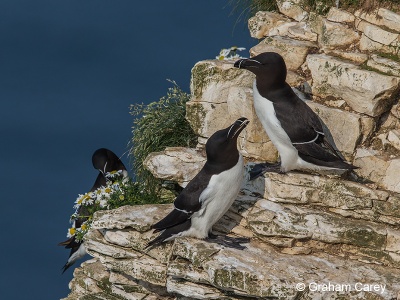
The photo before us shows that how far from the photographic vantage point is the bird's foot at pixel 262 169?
1133 centimetres

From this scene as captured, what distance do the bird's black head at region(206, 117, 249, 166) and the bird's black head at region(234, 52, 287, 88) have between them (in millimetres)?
804

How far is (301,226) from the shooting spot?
10.8 m

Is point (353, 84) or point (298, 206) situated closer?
point (298, 206)

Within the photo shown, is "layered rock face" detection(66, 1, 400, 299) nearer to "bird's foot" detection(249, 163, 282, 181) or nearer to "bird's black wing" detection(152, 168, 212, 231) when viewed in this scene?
"bird's foot" detection(249, 163, 282, 181)

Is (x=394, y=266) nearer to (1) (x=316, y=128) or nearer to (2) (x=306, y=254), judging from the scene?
(2) (x=306, y=254)

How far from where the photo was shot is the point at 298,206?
11.1 m

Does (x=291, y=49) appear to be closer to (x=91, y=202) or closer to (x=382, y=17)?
(x=382, y=17)

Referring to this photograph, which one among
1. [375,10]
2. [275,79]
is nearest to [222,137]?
[275,79]

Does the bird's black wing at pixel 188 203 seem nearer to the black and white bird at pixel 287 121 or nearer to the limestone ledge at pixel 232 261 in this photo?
the limestone ledge at pixel 232 261

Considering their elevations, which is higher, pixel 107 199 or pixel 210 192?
pixel 107 199

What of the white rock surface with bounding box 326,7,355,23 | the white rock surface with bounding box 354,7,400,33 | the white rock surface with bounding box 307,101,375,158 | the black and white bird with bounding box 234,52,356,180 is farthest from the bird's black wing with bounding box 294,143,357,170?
the white rock surface with bounding box 326,7,355,23

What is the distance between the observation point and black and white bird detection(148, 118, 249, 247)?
10586 mm

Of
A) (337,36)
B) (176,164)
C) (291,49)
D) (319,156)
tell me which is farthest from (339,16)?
(176,164)

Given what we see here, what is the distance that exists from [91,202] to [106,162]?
1.33 m
